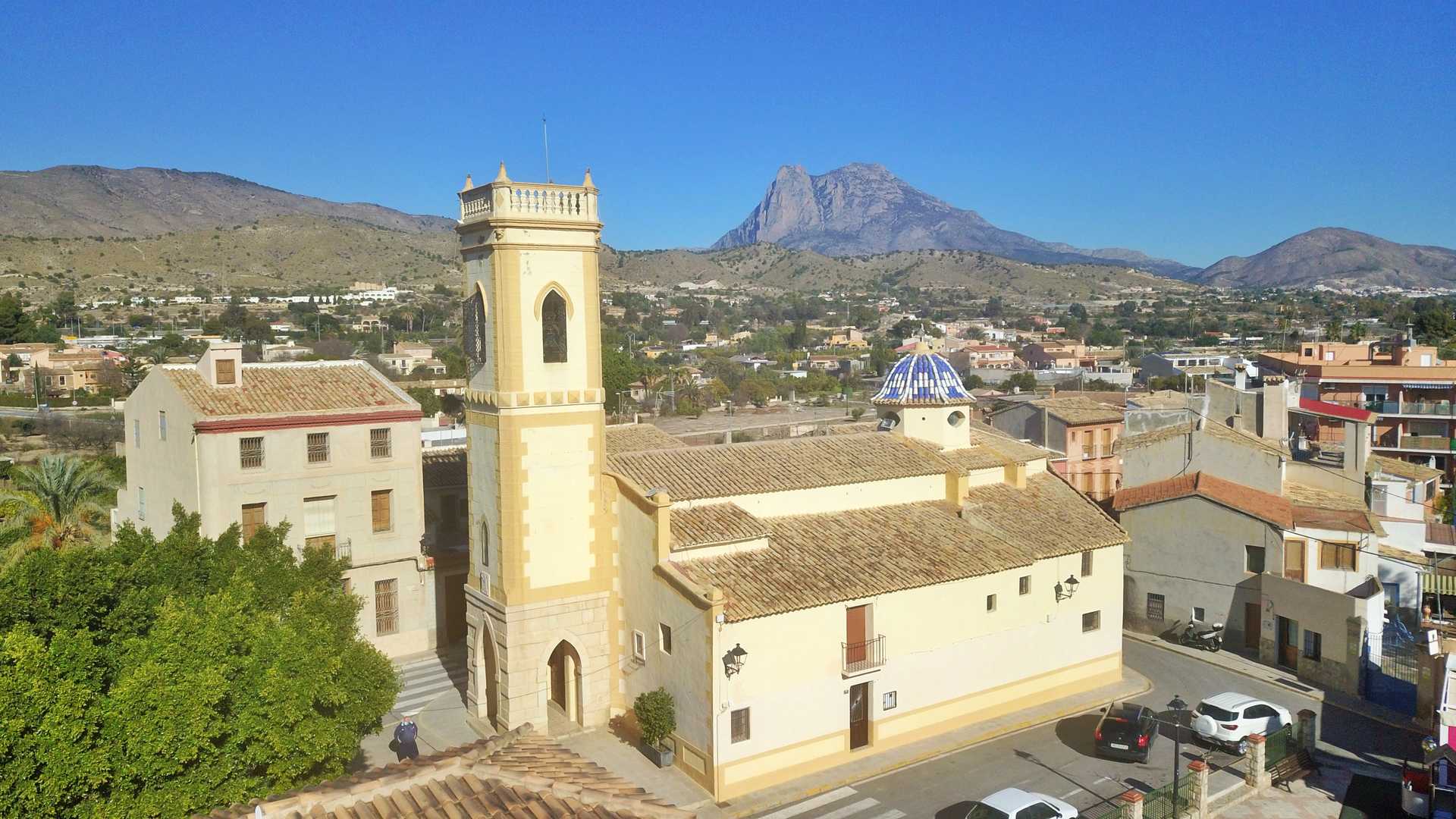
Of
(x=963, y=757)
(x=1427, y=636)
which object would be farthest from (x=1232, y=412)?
(x=963, y=757)

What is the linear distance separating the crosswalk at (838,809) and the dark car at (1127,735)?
5445mm

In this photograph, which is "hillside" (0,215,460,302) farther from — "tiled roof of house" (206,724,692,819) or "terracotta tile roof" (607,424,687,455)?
"tiled roof of house" (206,724,692,819)

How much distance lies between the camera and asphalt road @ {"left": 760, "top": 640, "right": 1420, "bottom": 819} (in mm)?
21031

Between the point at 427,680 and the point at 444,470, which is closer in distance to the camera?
the point at 427,680

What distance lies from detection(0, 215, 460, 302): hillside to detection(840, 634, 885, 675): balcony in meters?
139

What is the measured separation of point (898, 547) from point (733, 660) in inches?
238

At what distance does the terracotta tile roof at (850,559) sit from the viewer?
22.1m

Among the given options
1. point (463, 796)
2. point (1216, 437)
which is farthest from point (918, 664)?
point (1216, 437)

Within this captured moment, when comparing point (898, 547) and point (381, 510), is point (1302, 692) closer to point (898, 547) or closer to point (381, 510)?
point (898, 547)

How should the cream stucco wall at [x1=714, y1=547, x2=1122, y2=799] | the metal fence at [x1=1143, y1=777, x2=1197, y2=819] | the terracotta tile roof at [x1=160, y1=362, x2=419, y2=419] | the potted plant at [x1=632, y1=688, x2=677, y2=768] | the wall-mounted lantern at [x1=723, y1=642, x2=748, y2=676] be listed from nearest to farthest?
the metal fence at [x1=1143, y1=777, x2=1197, y2=819], the wall-mounted lantern at [x1=723, y1=642, x2=748, y2=676], the cream stucco wall at [x1=714, y1=547, x2=1122, y2=799], the potted plant at [x1=632, y1=688, x2=677, y2=768], the terracotta tile roof at [x1=160, y1=362, x2=419, y2=419]

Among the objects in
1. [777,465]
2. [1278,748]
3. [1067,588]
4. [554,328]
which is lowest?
[1278,748]

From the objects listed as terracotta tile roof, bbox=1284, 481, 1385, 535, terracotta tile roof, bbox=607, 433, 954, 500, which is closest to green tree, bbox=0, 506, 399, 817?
terracotta tile roof, bbox=607, 433, 954, 500

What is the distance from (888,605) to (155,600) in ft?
47.0

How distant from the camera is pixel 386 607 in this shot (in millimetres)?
30359
